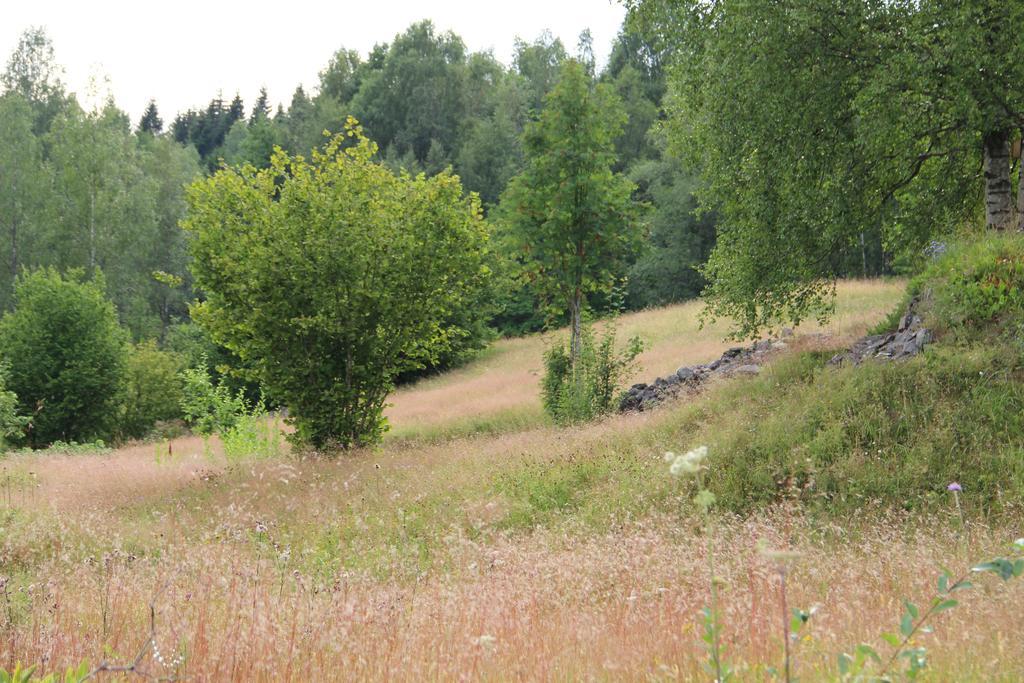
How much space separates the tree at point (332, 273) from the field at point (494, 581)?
329cm

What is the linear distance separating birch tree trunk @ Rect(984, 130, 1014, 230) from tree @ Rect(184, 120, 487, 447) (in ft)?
28.1

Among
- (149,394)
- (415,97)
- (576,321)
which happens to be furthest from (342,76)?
(576,321)

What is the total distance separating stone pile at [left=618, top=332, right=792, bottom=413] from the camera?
624 inches

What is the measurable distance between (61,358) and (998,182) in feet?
103

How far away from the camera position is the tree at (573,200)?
790 inches

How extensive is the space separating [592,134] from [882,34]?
9694mm

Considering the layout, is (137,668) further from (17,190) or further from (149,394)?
(17,190)

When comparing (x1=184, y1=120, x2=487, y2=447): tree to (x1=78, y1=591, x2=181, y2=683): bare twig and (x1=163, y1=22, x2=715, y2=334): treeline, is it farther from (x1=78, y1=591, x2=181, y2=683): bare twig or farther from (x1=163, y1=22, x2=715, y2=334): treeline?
(x1=163, y1=22, x2=715, y2=334): treeline

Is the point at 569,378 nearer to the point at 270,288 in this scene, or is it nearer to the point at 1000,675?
the point at 270,288

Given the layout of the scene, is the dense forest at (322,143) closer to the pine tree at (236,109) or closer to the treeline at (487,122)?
the treeline at (487,122)

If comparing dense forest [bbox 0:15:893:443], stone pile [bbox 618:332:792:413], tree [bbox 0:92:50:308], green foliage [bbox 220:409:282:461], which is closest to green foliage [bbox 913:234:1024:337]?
dense forest [bbox 0:15:893:443]

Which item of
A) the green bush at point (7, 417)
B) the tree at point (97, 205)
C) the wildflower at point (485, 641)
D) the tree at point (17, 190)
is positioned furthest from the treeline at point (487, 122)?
the wildflower at point (485, 641)

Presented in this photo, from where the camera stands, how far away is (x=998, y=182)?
41.1 feet

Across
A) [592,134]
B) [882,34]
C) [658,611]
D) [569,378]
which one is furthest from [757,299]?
[658,611]
